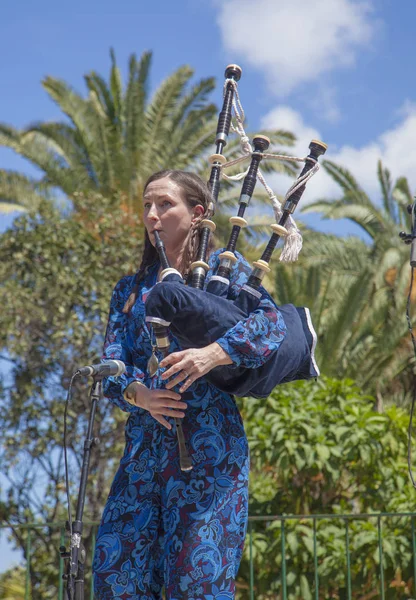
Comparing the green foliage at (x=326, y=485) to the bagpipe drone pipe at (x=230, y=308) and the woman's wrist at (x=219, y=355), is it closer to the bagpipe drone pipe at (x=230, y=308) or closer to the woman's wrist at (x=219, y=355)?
the bagpipe drone pipe at (x=230, y=308)

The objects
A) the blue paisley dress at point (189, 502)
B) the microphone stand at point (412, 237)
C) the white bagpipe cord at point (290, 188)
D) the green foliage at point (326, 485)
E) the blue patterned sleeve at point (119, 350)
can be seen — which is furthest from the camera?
the green foliage at point (326, 485)

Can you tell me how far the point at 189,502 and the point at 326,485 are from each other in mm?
4191

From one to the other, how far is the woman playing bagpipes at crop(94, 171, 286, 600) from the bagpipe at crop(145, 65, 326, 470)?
41 mm

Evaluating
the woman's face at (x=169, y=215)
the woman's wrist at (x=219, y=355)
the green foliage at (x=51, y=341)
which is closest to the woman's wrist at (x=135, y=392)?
the woman's wrist at (x=219, y=355)

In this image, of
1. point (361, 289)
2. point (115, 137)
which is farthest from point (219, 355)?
point (115, 137)

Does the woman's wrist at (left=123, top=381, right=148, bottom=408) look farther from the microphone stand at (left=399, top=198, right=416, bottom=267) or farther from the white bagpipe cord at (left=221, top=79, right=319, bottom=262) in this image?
the microphone stand at (left=399, top=198, right=416, bottom=267)

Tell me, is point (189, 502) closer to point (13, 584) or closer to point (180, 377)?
point (180, 377)

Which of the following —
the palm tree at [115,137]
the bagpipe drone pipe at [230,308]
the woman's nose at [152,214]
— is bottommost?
the bagpipe drone pipe at [230,308]

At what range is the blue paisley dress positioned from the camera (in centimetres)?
223

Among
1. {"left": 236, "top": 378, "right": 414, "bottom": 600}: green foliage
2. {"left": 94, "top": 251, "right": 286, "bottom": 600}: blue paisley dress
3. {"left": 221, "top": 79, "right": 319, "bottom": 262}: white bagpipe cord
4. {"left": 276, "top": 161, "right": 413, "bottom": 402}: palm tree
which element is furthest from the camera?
{"left": 276, "top": 161, "right": 413, "bottom": 402}: palm tree

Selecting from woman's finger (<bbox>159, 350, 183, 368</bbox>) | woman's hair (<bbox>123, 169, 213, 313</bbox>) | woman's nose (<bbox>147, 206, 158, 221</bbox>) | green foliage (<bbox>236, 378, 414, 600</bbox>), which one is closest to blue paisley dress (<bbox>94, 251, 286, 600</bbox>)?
woman's finger (<bbox>159, 350, 183, 368</bbox>)

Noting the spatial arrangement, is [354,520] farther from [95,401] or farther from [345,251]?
[345,251]

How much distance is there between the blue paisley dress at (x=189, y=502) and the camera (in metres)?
2.23

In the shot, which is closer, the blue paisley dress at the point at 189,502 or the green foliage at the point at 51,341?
the blue paisley dress at the point at 189,502
